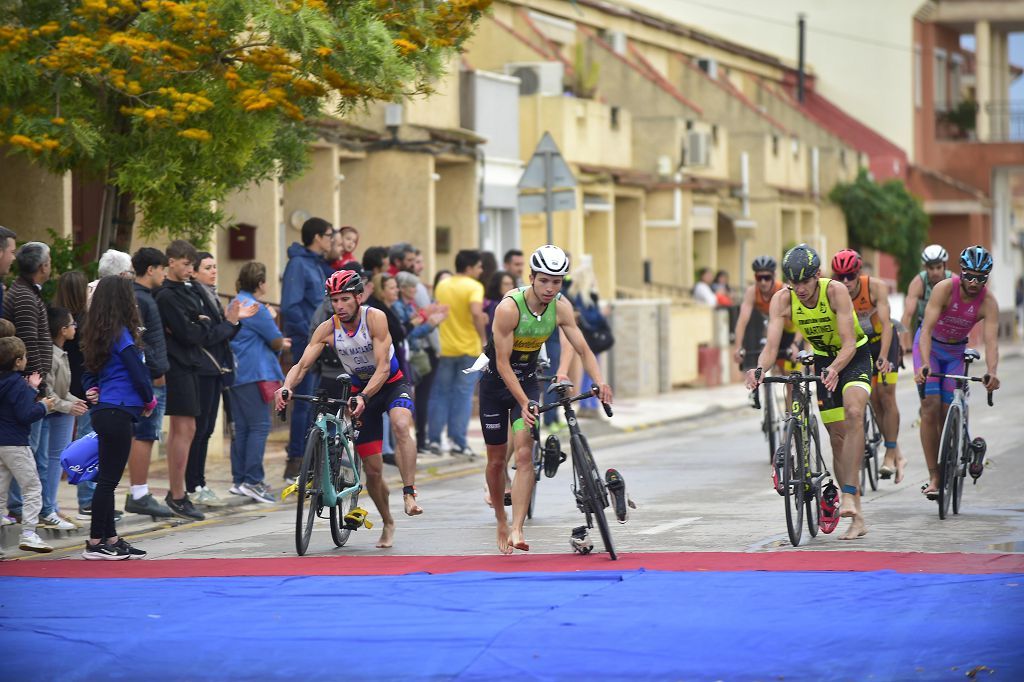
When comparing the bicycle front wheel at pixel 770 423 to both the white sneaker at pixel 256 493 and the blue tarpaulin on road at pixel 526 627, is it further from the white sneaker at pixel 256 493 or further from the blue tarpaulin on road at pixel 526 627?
the blue tarpaulin on road at pixel 526 627

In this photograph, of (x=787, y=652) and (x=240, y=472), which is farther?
(x=240, y=472)

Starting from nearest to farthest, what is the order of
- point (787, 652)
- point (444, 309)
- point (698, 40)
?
point (787, 652)
point (444, 309)
point (698, 40)

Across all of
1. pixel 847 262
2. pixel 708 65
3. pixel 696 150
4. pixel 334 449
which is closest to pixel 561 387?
pixel 334 449

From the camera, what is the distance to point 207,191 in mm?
15117

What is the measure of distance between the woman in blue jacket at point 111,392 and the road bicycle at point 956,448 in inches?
218

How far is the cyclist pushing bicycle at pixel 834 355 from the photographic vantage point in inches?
446

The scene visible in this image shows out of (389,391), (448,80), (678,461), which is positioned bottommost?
(678,461)

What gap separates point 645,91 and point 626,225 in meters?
3.71

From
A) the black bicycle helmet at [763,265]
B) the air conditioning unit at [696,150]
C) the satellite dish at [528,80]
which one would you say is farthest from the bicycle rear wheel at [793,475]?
the air conditioning unit at [696,150]

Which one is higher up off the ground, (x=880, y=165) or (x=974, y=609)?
(x=880, y=165)

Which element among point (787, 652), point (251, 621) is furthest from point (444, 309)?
point (787, 652)

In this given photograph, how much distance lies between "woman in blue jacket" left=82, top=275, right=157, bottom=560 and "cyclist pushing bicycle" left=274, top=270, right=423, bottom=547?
1026mm

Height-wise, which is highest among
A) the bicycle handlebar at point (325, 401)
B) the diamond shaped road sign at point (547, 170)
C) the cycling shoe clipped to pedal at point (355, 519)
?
the diamond shaped road sign at point (547, 170)

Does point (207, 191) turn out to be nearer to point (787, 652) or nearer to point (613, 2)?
point (787, 652)
